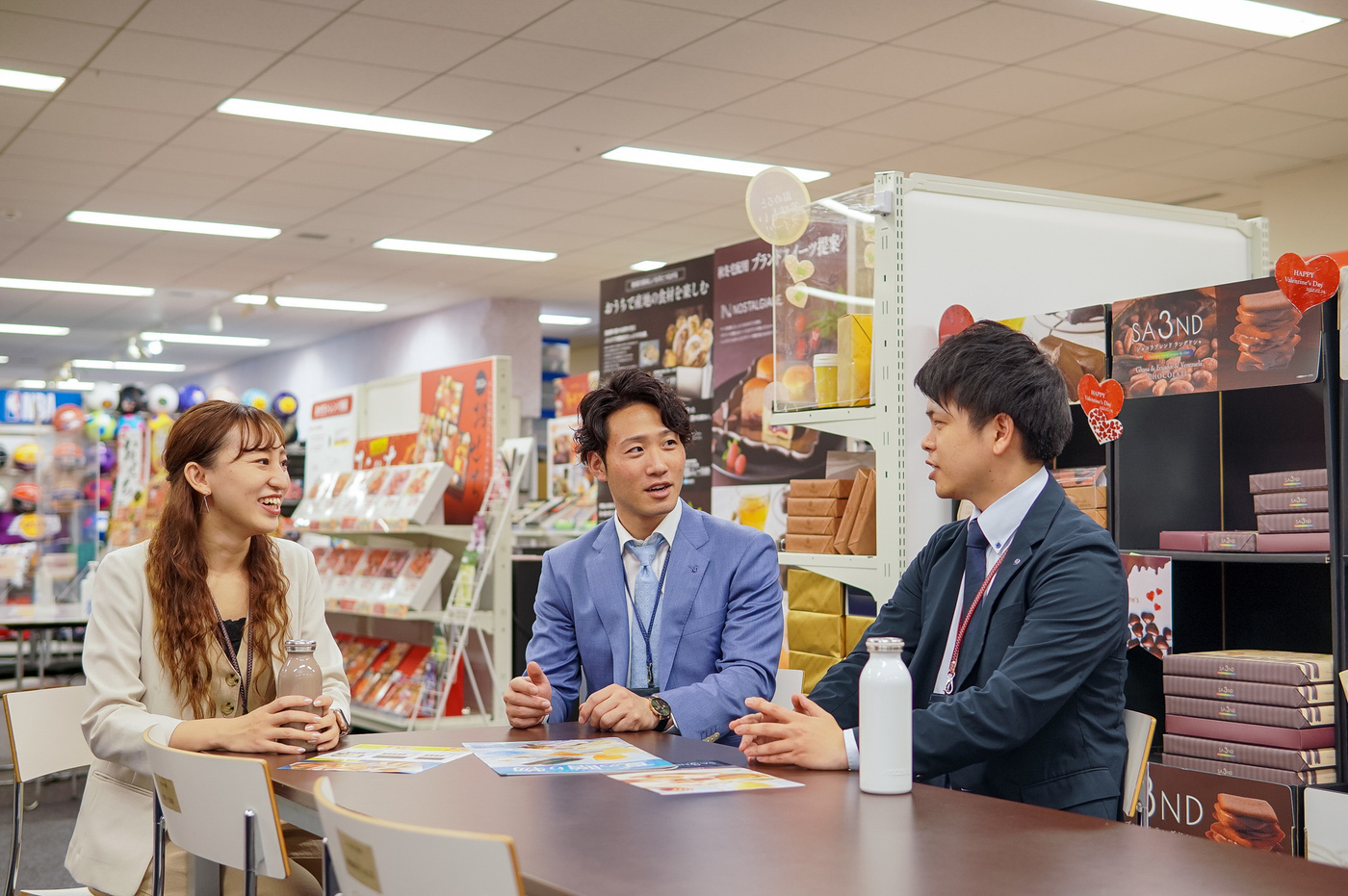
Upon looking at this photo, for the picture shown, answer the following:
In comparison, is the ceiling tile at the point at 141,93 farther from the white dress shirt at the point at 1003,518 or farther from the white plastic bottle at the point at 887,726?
the white plastic bottle at the point at 887,726

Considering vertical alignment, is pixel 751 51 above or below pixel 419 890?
above

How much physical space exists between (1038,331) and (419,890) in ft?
7.71

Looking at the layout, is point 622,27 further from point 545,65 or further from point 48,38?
point 48,38

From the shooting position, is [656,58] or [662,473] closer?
[662,473]

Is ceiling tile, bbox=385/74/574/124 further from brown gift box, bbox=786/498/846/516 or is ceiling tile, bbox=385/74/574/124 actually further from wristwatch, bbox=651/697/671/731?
wristwatch, bbox=651/697/671/731

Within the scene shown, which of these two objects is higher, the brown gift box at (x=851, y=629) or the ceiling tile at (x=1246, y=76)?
the ceiling tile at (x=1246, y=76)

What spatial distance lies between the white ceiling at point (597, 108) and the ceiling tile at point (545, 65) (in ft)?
0.06

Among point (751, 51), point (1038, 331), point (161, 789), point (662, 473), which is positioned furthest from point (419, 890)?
point (751, 51)

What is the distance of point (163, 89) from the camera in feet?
21.4

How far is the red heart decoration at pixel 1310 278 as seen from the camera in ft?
8.25

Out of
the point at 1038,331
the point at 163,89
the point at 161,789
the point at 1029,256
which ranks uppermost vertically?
the point at 163,89

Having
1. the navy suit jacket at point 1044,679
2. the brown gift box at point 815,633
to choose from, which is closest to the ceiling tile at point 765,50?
the brown gift box at point 815,633

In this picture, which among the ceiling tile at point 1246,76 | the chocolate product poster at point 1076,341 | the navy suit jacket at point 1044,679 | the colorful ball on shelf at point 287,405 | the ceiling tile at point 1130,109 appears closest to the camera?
the navy suit jacket at point 1044,679

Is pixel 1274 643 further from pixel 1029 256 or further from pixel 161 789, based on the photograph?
pixel 161 789
